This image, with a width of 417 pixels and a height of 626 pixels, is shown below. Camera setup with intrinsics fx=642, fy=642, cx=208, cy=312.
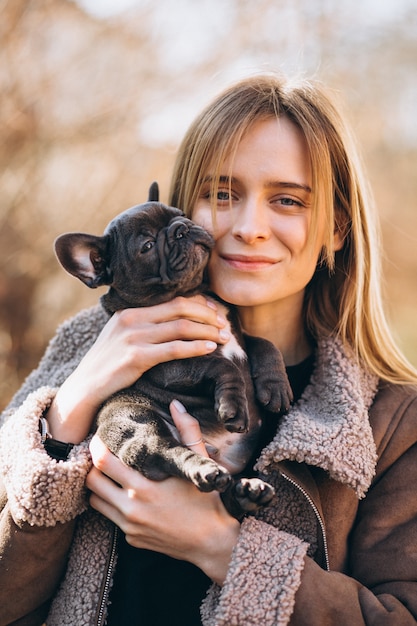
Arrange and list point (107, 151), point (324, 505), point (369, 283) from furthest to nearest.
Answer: point (107, 151) → point (369, 283) → point (324, 505)

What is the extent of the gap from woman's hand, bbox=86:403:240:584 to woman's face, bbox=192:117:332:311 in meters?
0.68

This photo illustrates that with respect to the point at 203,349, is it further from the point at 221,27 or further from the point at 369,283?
the point at 221,27

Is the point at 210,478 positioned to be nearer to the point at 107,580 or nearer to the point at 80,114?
the point at 107,580

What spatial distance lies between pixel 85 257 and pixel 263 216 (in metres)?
0.69

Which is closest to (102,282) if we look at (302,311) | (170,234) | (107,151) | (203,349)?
(170,234)

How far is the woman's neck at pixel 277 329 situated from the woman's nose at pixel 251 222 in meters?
0.43

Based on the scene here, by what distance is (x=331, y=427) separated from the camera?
223cm

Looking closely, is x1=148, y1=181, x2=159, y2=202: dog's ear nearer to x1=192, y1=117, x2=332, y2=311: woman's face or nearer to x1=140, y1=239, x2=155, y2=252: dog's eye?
x1=192, y1=117, x2=332, y2=311: woman's face

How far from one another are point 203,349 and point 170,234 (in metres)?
0.45

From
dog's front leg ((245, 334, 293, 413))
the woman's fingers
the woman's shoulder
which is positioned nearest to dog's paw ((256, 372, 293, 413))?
dog's front leg ((245, 334, 293, 413))

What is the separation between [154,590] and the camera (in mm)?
2217

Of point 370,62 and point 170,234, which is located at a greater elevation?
point 370,62

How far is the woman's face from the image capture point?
96.2 inches

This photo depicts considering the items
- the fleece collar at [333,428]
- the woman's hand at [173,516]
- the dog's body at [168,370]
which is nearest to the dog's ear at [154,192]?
the dog's body at [168,370]
